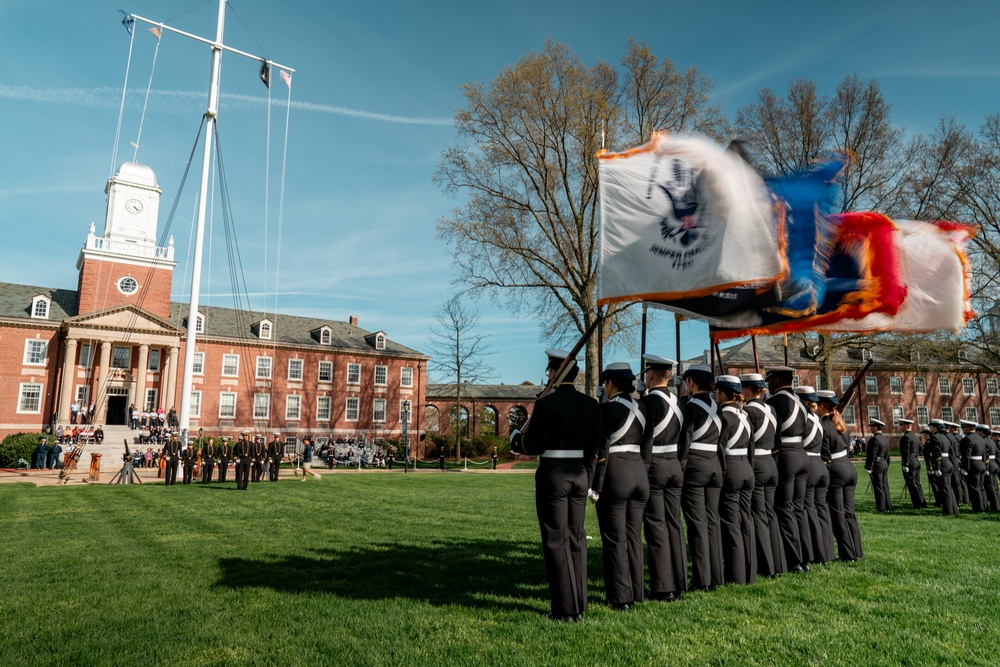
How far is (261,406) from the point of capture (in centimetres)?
5025

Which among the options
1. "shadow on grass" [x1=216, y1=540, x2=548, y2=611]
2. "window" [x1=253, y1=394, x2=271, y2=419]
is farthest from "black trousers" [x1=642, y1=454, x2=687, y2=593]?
"window" [x1=253, y1=394, x2=271, y2=419]

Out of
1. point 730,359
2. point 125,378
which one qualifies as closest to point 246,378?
point 125,378

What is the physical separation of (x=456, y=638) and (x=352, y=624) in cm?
96

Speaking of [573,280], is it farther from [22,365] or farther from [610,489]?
[22,365]

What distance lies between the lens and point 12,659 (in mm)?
4277

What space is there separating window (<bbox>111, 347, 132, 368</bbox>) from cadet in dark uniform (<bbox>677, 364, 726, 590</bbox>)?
48.9 meters

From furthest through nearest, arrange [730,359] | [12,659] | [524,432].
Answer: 1. [730,359]
2. [524,432]
3. [12,659]

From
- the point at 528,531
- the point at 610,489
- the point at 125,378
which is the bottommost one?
the point at 528,531

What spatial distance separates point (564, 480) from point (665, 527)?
1.25 meters

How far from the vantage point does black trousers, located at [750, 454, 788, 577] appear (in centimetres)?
677

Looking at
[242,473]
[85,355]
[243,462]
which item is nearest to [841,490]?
[242,473]

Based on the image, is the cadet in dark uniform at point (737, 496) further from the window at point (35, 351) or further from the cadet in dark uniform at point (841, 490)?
the window at point (35, 351)

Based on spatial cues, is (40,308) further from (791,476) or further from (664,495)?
(791,476)

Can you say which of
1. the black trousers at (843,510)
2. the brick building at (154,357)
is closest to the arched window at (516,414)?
the brick building at (154,357)
